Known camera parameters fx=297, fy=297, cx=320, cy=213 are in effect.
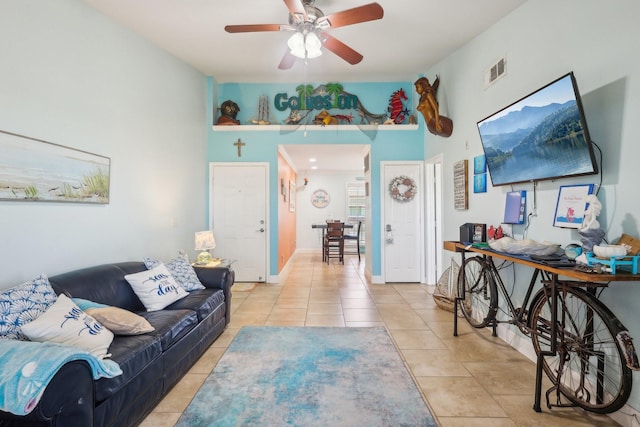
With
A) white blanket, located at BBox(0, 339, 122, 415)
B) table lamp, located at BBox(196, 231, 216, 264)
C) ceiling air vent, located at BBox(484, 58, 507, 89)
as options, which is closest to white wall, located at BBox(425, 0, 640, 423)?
ceiling air vent, located at BBox(484, 58, 507, 89)

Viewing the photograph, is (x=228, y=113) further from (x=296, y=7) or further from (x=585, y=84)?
(x=585, y=84)

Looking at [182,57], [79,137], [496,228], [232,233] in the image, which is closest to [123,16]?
[182,57]

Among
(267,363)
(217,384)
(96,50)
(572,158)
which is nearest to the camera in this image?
(572,158)

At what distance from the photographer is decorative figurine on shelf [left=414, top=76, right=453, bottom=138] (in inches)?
141

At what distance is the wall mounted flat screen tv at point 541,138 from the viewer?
1.82 metres

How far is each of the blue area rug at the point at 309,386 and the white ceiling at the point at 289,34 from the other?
313 cm

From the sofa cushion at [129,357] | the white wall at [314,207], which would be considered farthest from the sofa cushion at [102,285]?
the white wall at [314,207]

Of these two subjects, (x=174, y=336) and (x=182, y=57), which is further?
(x=182, y=57)

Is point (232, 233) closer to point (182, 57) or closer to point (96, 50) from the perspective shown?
point (182, 57)

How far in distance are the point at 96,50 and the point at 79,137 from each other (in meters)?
0.83

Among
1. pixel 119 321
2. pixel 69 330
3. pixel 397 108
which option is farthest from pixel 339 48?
pixel 69 330

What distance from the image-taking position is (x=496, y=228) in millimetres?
2840

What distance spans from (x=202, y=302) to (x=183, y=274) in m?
0.50

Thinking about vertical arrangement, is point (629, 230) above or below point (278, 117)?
below
